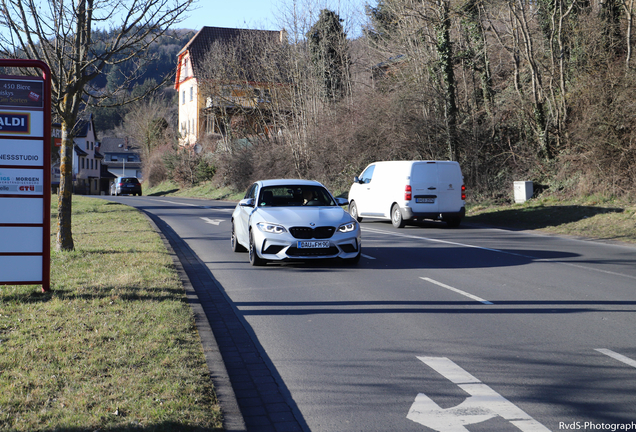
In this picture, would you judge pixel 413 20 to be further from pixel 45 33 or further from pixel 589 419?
pixel 589 419

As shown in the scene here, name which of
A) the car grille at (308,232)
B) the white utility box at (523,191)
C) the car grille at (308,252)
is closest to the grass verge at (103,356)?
the car grille at (308,252)

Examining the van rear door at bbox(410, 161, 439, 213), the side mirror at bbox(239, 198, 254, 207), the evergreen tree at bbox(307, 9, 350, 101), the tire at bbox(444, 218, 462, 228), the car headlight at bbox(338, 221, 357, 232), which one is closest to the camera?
the car headlight at bbox(338, 221, 357, 232)

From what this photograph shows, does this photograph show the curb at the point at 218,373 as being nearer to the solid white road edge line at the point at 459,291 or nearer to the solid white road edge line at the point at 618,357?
the solid white road edge line at the point at 618,357

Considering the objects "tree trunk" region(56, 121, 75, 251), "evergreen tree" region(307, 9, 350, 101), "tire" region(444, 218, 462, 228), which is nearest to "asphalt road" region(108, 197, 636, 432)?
"tree trunk" region(56, 121, 75, 251)

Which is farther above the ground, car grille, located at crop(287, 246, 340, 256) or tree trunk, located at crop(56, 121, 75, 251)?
tree trunk, located at crop(56, 121, 75, 251)

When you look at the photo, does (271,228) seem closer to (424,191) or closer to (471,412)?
(471,412)

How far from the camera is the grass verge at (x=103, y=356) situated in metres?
3.95

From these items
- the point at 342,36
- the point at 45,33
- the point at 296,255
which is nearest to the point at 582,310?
the point at 296,255

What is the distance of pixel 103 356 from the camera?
5.19m

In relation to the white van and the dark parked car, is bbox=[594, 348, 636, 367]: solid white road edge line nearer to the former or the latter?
the white van

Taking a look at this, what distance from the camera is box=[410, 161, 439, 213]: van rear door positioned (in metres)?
18.2

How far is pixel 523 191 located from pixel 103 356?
63.7ft

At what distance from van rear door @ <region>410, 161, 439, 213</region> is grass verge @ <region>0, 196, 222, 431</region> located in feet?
33.6

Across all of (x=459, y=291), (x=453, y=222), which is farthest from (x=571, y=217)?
(x=459, y=291)
